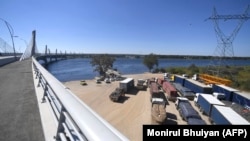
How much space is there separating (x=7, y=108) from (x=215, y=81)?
5010 centimetres

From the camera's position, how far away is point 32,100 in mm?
8188

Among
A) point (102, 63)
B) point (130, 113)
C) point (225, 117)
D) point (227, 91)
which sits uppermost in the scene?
point (102, 63)

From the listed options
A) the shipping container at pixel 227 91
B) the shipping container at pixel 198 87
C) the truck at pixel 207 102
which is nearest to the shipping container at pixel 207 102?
the truck at pixel 207 102

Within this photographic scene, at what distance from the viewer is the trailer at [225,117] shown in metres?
17.3

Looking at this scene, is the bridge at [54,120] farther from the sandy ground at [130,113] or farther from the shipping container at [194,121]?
the shipping container at [194,121]

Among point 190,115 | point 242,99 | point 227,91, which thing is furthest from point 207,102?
point 227,91

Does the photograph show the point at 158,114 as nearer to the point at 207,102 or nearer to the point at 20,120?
the point at 207,102

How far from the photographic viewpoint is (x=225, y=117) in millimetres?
18453

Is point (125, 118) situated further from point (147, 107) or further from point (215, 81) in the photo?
point (215, 81)

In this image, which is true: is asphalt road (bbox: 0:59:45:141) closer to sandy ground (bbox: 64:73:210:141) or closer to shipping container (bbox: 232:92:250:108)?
sandy ground (bbox: 64:73:210:141)

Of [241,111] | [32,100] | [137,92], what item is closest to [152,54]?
[137,92]

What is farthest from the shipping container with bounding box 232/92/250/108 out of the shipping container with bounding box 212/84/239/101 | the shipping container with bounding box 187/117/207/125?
the shipping container with bounding box 187/117/207/125

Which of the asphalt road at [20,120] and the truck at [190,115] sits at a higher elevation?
the asphalt road at [20,120]

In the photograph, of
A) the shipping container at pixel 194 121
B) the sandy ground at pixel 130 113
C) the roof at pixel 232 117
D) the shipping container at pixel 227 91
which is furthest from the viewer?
the shipping container at pixel 227 91
